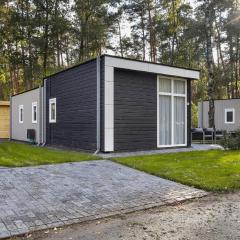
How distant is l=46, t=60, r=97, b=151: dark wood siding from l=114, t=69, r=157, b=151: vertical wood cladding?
825 millimetres

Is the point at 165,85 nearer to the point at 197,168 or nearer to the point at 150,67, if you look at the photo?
the point at 150,67

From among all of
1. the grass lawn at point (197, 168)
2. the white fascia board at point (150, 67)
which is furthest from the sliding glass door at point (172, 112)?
the grass lawn at point (197, 168)

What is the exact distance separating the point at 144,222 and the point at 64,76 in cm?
1048

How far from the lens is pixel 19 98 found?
805 inches

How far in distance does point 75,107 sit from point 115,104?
223cm

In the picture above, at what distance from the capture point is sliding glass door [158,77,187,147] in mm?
13148

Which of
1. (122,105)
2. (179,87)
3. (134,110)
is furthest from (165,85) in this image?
(122,105)

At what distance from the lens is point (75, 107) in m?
13.3

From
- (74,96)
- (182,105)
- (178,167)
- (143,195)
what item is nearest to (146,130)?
(182,105)

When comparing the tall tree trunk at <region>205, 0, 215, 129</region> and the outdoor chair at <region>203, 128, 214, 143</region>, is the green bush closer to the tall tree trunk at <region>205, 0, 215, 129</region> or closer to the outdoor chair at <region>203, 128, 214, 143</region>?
the outdoor chair at <region>203, 128, 214, 143</region>

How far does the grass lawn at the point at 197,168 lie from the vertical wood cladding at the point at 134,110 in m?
1.60

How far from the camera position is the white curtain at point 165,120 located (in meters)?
13.1

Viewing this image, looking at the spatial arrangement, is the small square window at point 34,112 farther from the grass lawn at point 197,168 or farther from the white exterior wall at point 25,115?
the grass lawn at point 197,168

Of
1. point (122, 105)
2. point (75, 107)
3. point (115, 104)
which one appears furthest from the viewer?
point (75, 107)
